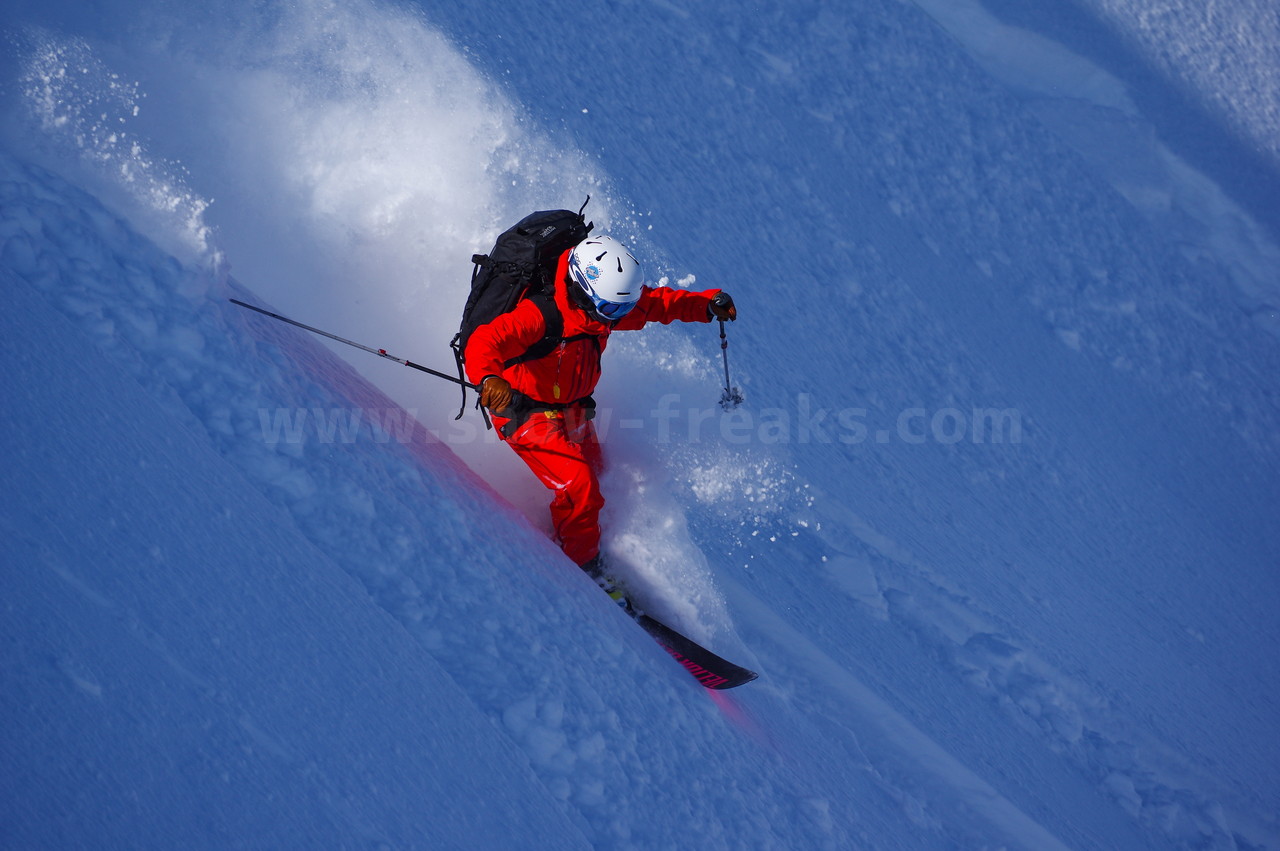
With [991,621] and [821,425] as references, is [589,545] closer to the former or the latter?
[821,425]

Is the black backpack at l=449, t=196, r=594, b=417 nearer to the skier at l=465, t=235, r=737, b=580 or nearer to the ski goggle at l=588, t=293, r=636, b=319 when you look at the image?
the skier at l=465, t=235, r=737, b=580

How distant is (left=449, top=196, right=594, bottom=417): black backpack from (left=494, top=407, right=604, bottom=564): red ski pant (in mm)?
355

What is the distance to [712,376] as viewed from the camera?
4832 millimetres

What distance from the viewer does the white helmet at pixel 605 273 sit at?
333cm

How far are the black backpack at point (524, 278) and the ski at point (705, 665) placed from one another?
137 cm

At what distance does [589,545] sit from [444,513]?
95cm

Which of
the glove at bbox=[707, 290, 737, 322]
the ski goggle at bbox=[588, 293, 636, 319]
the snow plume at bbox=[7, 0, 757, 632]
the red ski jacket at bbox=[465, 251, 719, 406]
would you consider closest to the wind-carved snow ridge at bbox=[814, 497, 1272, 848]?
the snow plume at bbox=[7, 0, 757, 632]

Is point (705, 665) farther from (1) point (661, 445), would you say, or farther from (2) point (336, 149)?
(2) point (336, 149)

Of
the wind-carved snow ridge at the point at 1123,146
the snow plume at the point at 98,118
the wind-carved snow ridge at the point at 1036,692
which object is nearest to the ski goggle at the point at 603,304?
the snow plume at the point at 98,118

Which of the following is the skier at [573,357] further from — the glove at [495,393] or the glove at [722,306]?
the glove at [495,393]

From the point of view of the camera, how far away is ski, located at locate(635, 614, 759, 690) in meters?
3.57

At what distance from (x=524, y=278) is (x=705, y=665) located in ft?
5.87

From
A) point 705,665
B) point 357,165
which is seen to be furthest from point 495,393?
point 357,165

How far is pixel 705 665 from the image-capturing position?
3.60m
